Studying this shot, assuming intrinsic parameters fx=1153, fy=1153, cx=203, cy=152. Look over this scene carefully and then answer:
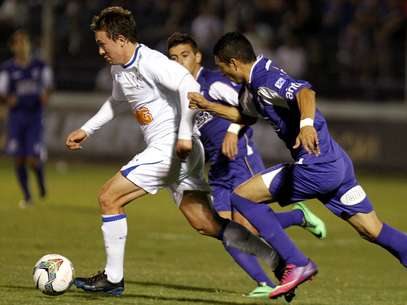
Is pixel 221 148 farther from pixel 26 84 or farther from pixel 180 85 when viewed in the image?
pixel 26 84

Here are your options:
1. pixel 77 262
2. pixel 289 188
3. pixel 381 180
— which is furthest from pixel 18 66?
pixel 289 188

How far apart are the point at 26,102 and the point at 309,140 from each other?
33.6ft

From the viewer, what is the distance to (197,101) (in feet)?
27.2

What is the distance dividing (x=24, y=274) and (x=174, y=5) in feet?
50.5

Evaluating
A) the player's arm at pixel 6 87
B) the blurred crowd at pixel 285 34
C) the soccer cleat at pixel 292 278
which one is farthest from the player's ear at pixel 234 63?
the blurred crowd at pixel 285 34

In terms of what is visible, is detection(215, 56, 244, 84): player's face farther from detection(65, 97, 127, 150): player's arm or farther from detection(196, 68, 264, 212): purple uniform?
detection(196, 68, 264, 212): purple uniform

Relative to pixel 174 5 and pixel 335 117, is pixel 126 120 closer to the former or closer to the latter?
pixel 174 5

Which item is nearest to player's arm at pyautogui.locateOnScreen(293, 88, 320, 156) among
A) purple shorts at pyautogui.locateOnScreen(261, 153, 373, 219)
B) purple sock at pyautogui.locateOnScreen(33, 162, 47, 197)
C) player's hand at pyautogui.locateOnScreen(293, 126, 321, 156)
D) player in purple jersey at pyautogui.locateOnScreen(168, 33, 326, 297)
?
player's hand at pyautogui.locateOnScreen(293, 126, 321, 156)

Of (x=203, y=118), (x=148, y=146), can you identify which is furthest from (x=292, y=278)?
(x=203, y=118)

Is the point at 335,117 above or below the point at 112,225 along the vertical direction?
below

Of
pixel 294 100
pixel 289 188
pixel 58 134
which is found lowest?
pixel 58 134

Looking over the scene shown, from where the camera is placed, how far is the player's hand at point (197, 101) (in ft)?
27.2

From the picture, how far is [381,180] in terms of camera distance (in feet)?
72.2

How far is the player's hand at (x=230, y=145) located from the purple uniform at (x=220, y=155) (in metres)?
0.42
